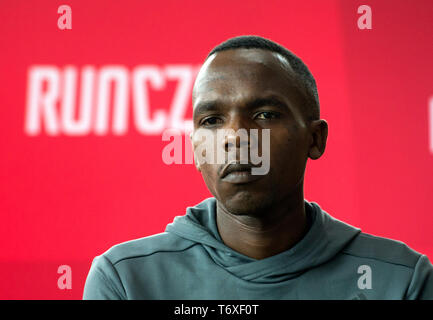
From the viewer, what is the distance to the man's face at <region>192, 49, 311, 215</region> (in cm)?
101

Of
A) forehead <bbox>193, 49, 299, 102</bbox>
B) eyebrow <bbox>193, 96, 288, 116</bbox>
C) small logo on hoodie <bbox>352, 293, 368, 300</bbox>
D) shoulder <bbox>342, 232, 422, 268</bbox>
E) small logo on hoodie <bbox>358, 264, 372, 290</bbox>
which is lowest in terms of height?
small logo on hoodie <bbox>352, 293, 368, 300</bbox>

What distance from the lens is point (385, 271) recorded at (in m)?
1.10

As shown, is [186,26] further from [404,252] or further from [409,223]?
[404,252]

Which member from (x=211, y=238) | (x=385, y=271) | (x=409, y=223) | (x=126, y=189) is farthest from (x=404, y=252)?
(x=126, y=189)

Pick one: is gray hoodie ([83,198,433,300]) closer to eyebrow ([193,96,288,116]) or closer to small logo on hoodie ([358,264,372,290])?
small logo on hoodie ([358,264,372,290])

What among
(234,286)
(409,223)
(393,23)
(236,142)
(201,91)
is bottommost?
(409,223)

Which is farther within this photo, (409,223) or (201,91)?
(409,223)

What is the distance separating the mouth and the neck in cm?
12

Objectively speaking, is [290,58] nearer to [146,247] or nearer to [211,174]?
[211,174]

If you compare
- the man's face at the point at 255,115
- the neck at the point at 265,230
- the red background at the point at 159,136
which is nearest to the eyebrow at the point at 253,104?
the man's face at the point at 255,115

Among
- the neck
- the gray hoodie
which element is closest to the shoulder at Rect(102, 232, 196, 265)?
the gray hoodie

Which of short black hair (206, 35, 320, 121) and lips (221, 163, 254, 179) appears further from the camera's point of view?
short black hair (206, 35, 320, 121)
